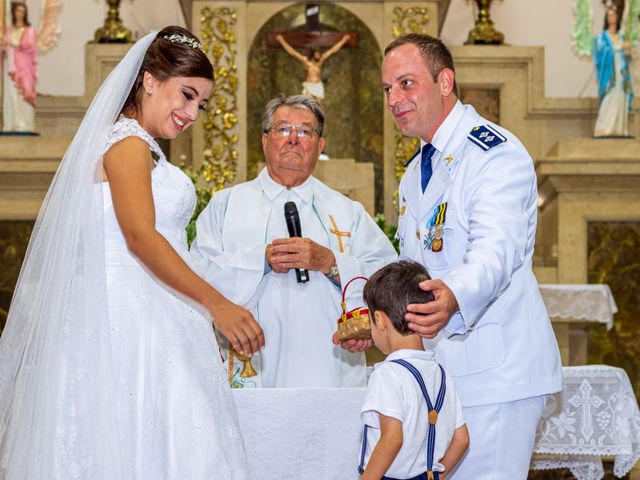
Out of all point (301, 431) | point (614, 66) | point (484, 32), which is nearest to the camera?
point (301, 431)

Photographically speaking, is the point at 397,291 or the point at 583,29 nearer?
the point at 397,291

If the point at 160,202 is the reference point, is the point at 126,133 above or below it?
above

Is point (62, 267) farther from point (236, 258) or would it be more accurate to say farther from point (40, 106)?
point (40, 106)

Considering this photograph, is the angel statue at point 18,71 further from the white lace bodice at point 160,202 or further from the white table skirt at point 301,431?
the white lace bodice at point 160,202

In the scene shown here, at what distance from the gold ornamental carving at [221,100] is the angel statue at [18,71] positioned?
5.27 ft

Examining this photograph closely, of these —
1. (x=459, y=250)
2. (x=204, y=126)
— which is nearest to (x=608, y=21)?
(x=204, y=126)

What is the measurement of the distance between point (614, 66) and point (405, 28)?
2.06m

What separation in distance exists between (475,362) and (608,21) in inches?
315

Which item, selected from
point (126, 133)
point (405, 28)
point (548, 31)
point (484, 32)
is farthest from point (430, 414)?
point (548, 31)

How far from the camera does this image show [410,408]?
326 cm

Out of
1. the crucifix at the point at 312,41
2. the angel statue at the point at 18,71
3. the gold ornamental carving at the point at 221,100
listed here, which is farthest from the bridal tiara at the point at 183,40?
the crucifix at the point at 312,41

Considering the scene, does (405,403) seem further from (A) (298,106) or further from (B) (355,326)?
(A) (298,106)

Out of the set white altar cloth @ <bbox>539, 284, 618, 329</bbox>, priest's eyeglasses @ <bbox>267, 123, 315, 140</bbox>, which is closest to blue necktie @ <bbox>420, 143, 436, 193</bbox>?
priest's eyeglasses @ <bbox>267, 123, 315, 140</bbox>

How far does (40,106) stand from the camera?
1135cm
